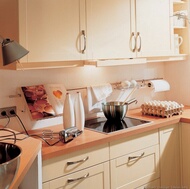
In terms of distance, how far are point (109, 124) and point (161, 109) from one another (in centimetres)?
50

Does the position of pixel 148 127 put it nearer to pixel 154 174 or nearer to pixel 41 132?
pixel 154 174

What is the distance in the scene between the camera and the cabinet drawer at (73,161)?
5.88 feet

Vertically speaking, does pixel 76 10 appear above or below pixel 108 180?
above

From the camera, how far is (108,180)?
2.10 m

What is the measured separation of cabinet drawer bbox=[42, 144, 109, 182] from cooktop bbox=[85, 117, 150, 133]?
221 mm

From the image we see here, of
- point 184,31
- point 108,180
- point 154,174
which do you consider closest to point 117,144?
point 108,180

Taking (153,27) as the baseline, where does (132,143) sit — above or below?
below

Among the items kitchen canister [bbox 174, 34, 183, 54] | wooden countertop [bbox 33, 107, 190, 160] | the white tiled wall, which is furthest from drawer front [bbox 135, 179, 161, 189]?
kitchen canister [bbox 174, 34, 183, 54]

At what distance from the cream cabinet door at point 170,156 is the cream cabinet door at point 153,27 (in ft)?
Answer: 2.25

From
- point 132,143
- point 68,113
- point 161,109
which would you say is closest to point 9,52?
point 68,113

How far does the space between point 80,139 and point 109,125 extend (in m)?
0.46

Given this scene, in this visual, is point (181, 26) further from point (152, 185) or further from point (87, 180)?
point (87, 180)

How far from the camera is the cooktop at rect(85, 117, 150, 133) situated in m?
2.30

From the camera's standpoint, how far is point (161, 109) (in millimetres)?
2627
